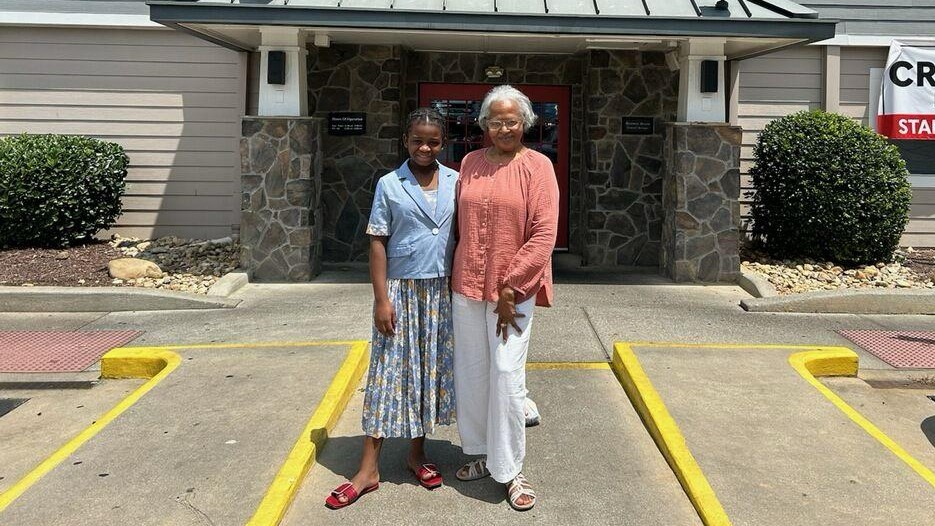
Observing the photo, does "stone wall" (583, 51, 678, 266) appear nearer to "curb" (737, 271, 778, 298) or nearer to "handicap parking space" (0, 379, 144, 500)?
"curb" (737, 271, 778, 298)

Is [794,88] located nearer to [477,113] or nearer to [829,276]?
[829,276]

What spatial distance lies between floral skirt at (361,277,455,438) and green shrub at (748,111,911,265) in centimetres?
647

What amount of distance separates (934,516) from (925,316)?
192 inches

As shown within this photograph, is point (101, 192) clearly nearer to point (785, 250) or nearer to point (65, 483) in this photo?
point (65, 483)

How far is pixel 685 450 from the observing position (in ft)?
14.5

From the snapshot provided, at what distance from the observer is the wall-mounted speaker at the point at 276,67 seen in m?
8.63

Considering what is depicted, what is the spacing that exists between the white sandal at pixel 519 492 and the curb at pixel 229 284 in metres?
5.08

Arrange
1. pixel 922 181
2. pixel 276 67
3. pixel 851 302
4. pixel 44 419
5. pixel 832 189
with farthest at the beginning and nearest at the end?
pixel 922 181 < pixel 832 189 < pixel 276 67 < pixel 851 302 < pixel 44 419

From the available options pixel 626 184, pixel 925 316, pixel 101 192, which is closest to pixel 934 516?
pixel 925 316

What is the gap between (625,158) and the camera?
10.2m

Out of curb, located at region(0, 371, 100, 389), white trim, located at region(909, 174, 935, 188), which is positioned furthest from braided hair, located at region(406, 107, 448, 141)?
white trim, located at region(909, 174, 935, 188)

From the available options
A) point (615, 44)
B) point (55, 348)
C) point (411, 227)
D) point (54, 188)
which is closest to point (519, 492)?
point (411, 227)

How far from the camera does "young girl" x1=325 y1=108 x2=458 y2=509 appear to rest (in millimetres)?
3906

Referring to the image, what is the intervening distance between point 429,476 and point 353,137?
268 inches
